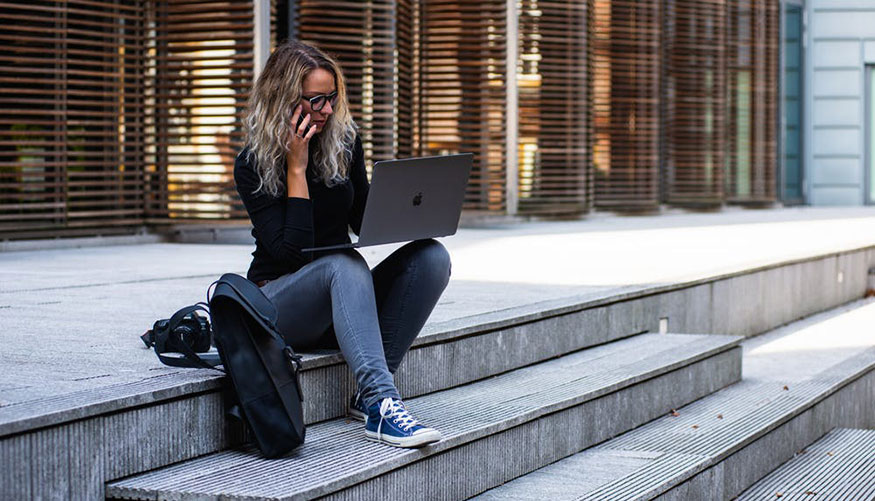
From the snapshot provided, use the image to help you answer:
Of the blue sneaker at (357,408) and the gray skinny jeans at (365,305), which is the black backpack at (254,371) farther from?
→ the blue sneaker at (357,408)

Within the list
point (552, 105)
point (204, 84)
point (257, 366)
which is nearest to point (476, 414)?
point (257, 366)

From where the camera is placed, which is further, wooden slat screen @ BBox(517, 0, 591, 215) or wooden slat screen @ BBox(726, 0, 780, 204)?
wooden slat screen @ BBox(726, 0, 780, 204)

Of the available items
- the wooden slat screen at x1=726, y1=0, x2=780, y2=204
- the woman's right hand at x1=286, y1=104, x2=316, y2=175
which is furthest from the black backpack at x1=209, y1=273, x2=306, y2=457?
the wooden slat screen at x1=726, y1=0, x2=780, y2=204

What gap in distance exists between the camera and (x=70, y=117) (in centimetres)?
1023

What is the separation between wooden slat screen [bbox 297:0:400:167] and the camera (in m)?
11.8

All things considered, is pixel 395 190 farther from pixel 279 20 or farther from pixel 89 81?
pixel 279 20

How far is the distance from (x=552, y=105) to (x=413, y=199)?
37.8 ft

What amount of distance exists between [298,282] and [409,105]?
9770 millimetres

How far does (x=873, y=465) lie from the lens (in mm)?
5422

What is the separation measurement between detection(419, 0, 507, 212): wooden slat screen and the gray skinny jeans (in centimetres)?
1009

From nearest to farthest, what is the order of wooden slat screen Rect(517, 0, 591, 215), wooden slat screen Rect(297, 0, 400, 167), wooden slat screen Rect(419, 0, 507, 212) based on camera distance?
1. wooden slat screen Rect(297, 0, 400, 167)
2. wooden slat screen Rect(419, 0, 507, 212)
3. wooden slat screen Rect(517, 0, 591, 215)

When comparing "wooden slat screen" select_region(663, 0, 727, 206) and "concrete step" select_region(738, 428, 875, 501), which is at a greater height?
"wooden slat screen" select_region(663, 0, 727, 206)

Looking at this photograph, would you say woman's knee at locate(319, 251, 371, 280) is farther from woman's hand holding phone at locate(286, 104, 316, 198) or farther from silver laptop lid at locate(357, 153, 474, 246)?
woman's hand holding phone at locate(286, 104, 316, 198)

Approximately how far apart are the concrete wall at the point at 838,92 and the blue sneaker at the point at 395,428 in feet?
73.3
